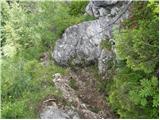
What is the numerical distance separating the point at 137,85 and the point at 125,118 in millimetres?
983

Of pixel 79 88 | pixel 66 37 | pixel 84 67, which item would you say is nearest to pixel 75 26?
pixel 66 37

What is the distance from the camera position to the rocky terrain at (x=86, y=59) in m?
10.5

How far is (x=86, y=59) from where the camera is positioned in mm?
12688

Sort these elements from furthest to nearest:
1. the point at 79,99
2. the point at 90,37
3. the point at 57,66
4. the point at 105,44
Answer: the point at 57,66 → the point at 90,37 → the point at 105,44 → the point at 79,99

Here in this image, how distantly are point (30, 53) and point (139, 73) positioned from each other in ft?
23.0

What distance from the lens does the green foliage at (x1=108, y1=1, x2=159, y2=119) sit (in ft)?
25.9

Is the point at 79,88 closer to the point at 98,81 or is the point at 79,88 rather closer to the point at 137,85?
the point at 98,81

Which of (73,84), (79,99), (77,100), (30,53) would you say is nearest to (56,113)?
(77,100)

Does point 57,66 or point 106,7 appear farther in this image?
point 57,66

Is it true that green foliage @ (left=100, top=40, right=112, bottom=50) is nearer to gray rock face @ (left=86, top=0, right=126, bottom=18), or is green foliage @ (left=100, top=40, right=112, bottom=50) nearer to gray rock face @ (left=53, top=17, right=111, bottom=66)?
gray rock face @ (left=53, top=17, right=111, bottom=66)

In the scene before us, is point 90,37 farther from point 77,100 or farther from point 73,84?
point 77,100

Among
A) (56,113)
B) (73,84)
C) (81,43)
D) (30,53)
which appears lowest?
(56,113)

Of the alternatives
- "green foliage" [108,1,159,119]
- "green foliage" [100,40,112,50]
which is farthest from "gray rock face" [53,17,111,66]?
"green foliage" [108,1,159,119]

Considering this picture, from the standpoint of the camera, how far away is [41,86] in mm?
11570
